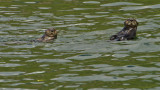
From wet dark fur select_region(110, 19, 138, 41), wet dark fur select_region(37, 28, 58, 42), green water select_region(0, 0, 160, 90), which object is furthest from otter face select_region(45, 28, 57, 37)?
wet dark fur select_region(110, 19, 138, 41)

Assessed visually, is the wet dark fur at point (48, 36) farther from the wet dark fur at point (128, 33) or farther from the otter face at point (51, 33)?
the wet dark fur at point (128, 33)

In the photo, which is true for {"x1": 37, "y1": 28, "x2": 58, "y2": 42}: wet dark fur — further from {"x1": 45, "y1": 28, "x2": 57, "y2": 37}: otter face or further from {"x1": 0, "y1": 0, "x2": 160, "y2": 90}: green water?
{"x1": 0, "y1": 0, "x2": 160, "y2": 90}: green water

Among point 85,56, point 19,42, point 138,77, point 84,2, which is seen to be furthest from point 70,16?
point 138,77

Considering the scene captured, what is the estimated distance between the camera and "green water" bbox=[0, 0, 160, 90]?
11805 millimetres

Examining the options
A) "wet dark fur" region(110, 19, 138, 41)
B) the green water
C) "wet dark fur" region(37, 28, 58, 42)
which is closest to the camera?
the green water

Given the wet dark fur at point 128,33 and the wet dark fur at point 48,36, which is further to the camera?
the wet dark fur at point 48,36

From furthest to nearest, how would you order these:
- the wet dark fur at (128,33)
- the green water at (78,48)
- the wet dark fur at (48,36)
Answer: the wet dark fur at (48,36), the wet dark fur at (128,33), the green water at (78,48)

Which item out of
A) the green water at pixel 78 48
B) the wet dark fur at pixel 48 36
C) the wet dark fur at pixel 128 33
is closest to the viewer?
the green water at pixel 78 48

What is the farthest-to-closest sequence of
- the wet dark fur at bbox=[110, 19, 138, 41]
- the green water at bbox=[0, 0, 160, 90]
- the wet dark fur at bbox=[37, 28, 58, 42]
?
the wet dark fur at bbox=[37, 28, 58, 42] < the wet dark fur at bbox=[110, 19, 138, 41] < the green water at bbox=[0, 0, 160, 90]

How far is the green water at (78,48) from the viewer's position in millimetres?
11805

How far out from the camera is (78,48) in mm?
15664

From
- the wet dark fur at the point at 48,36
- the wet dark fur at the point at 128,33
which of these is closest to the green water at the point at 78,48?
the wet dark fur at the point at 48,36

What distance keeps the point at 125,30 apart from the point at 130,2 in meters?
8.15

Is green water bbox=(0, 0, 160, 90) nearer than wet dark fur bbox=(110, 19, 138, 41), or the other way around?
green water bbox=(0, 0, 160, 90)
